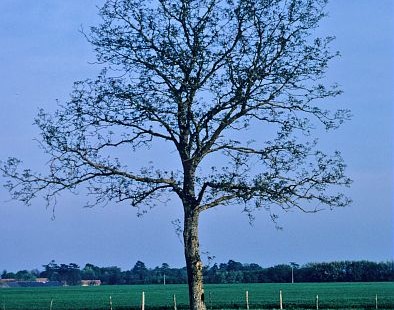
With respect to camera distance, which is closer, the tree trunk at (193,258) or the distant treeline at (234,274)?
the tree trunk at (193,258)

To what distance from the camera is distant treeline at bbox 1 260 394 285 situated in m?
126

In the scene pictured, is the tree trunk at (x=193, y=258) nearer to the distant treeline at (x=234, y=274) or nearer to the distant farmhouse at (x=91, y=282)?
the distant treeline at (x=234, y=274)

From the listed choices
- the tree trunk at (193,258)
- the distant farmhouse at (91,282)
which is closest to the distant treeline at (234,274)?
the distant farmhouse at (91,282)

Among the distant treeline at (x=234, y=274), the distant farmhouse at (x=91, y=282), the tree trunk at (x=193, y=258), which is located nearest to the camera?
the tree trunk at (x=193, y=258)

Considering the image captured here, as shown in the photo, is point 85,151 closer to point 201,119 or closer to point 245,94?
point 201,119

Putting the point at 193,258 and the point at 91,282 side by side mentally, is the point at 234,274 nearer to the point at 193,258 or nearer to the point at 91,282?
the point at 91,282

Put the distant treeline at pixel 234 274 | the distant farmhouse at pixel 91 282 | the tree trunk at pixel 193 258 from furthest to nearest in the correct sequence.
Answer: the distant farmhouse at pixel 91 282 → the distant treeline at pixel 234 274 → the tree trunk at pixel 193 258

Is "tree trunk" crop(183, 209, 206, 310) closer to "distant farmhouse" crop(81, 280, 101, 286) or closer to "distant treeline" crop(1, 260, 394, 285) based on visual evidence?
"distant treeline" crop(1, 260, 394, 285)

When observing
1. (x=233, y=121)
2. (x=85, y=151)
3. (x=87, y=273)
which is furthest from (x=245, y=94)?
(x=87, y=273)

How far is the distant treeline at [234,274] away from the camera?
12625cm

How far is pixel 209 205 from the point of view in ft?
62.7

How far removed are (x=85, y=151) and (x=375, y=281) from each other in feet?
382

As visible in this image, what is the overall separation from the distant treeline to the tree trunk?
3360 inches

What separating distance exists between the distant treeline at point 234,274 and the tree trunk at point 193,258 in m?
85.4
